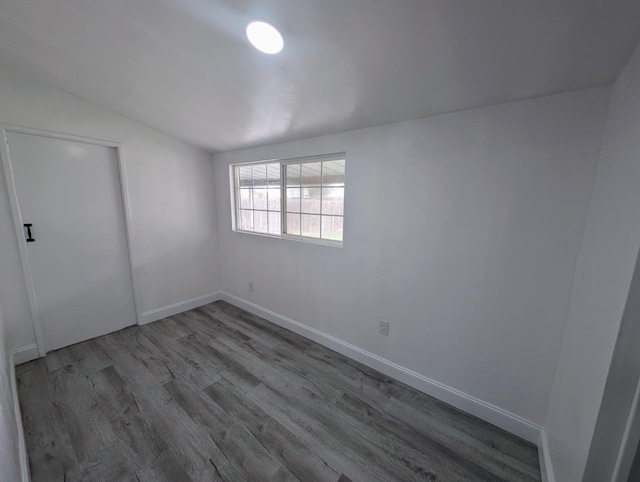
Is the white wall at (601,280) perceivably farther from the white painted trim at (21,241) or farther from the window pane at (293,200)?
the white painted trim at (21,241)

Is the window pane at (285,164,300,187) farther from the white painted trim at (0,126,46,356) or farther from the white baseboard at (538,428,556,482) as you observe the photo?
the white baseboard at (538,428,556,482)

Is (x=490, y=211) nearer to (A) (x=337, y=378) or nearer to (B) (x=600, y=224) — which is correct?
(B) (x=600, y=224)

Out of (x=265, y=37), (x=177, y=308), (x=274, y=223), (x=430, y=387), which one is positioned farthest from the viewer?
(x=177, y=308)

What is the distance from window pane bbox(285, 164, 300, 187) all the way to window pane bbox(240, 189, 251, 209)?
0.74 metres

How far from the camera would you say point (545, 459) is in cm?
135

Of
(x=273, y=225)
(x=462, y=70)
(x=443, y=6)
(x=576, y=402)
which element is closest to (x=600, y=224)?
(x=576, y=402)

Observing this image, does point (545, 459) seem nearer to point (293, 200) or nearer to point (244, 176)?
point (293, 200)

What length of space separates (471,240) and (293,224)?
1703 mm

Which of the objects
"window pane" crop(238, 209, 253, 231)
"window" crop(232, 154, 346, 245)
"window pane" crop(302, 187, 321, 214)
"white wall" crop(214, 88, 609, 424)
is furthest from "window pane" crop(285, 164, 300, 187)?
"window pane" crop(238, 209, 253, 231)

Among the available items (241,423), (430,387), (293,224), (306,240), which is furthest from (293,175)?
(430,387)

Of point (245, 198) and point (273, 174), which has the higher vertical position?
point (273, 174)

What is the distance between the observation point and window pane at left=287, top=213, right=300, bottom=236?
2.67 meters

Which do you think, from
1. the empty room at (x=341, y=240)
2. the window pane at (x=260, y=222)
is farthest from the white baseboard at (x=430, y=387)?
the window pane at (x=260, y=222)

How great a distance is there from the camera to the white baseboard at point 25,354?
214 centimetres
